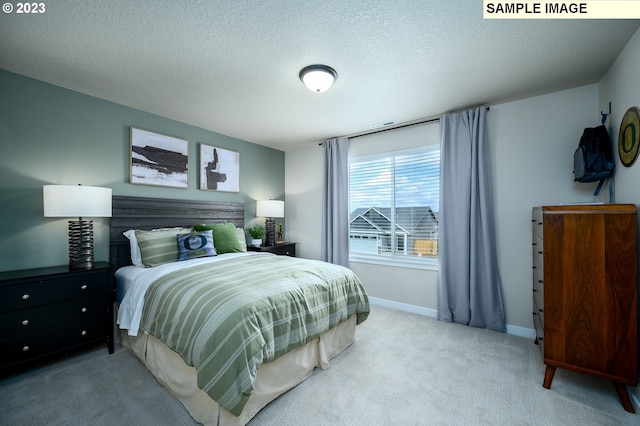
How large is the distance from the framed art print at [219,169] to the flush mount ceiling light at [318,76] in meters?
2.09

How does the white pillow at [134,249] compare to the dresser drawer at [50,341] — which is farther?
the white pillow at [134,249]

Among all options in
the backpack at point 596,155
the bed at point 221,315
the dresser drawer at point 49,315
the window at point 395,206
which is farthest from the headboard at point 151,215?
the backpack at point 596,155

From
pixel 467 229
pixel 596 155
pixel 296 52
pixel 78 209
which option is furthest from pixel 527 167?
pixel 78 209

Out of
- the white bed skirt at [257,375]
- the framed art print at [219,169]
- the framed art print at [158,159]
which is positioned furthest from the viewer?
the framed art print at [219,169]

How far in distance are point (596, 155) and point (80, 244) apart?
4.62 meters

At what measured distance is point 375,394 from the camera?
189 cm

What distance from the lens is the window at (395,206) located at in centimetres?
348

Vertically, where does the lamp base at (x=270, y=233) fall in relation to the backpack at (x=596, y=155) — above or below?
below

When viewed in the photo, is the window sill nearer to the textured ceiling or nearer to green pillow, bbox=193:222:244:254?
green pillow, bbox=193:222:244:254

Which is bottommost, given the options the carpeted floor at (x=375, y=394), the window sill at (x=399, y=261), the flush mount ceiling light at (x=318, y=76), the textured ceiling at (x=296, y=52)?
the carpeted floor at (x=375, y=394)

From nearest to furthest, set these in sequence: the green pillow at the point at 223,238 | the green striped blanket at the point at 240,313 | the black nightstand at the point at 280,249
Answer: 1. the green striped blanket at the point at 240,313
2. the green pillow at the point at 223,238
3. the black nightstand at the point at 280,249

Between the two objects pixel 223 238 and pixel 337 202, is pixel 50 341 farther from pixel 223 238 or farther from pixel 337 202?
pixel 337 202

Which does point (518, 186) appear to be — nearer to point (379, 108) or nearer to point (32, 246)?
point (379, 108)

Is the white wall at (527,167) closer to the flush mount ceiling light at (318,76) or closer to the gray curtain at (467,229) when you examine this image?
the gray curtain at (467,229)
